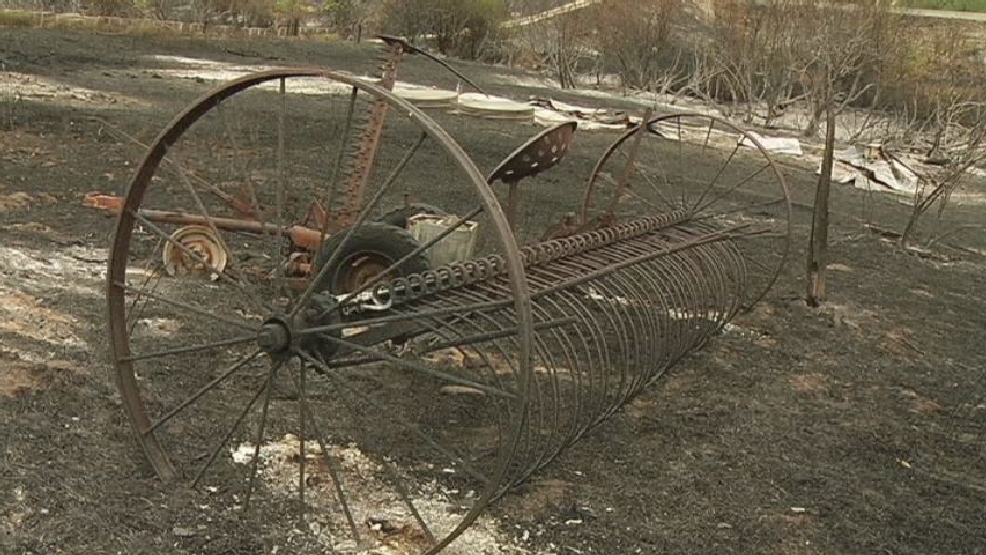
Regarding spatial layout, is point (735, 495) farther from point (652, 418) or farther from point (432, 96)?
point (432, 96)

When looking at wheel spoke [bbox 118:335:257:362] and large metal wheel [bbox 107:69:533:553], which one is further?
wheel spoke [bbox 118:335:257:362]

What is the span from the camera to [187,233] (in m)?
6.59

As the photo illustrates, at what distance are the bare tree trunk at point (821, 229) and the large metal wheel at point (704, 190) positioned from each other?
221 mm

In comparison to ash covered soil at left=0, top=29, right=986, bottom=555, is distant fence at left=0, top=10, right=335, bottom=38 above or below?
above

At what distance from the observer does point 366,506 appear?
4.15 metres

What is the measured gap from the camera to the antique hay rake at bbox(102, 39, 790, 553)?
3760 millimetres

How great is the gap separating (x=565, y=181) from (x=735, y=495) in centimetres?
710

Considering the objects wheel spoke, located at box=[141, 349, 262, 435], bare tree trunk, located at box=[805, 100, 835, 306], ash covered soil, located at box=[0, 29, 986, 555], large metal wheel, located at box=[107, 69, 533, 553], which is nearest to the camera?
large metal wheel, located at box=[107, 69, 533, 553]

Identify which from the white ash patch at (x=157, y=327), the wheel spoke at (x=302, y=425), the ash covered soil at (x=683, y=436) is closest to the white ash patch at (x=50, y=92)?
the ash covered soil at (x=683, y=436)

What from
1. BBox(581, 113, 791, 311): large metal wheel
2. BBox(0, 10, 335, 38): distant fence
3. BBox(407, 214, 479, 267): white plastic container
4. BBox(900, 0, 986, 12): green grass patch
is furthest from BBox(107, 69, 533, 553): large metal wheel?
BBox(900, 0, 986, 12): green grass patch

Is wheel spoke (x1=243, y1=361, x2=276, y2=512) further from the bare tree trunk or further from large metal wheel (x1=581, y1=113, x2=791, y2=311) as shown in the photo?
the bare tree trunk

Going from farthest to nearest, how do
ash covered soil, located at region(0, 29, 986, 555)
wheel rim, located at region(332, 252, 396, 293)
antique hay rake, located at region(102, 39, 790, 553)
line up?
wheel rim, located at region(332, 252, 396, 293) < ash covered soil, located at region(0, 29, 986, 555) < antique hay rake, located at region(102, 39, 790, 553)

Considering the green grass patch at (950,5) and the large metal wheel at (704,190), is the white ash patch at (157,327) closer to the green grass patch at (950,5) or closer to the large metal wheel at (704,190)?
the large metal wheel at (704,190)

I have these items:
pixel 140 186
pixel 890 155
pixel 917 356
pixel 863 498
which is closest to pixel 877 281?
pixel 917 356
